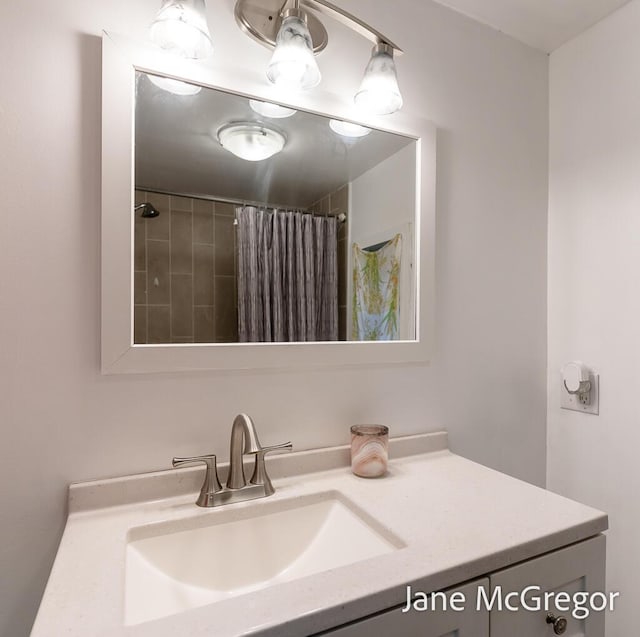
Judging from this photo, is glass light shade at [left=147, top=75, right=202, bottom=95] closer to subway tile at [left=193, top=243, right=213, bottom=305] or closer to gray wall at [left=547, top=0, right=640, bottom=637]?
subway tile at [left=193, top=243, right=213, bottom=305]

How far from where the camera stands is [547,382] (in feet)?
4.84

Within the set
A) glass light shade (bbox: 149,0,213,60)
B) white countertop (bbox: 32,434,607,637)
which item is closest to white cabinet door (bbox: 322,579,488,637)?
white countertop (bbox: 32,434,607,637)

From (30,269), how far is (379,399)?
0.88m

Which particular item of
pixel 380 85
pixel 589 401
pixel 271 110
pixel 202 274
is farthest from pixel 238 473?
pixel 589 401

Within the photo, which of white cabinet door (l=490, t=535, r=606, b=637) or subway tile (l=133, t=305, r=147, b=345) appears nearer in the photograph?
white cabinet door (l=490, t=535, r=606, b=637)

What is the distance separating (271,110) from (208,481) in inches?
35.1

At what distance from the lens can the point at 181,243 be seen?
36.9 inches

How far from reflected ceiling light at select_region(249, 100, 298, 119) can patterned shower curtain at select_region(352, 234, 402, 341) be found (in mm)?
380

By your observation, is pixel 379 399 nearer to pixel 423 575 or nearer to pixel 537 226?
pixel 423 575

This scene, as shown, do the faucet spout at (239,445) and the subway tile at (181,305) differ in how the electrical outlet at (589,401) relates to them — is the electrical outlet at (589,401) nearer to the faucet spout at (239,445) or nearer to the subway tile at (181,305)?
the faucet spout at (239,445)

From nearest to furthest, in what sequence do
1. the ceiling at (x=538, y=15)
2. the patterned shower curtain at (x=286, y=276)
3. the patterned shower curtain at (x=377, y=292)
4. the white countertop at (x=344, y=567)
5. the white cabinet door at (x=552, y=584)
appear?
1. the white countertop at (x=344, y=567)
2. the white cabinet door at (x=552, y=584)
3. the patterned shower curtain at (x=286, y=276)
4. the patterned shower curtain at (x=377, y=292)
5. the ceiling at (x=538, y=15)

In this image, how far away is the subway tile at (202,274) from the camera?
952 millimetres

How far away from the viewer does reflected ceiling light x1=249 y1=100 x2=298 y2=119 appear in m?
1.01

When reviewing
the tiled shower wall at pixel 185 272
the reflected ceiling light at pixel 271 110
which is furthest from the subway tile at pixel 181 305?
the reflected ceiling light at pixel 271 110
